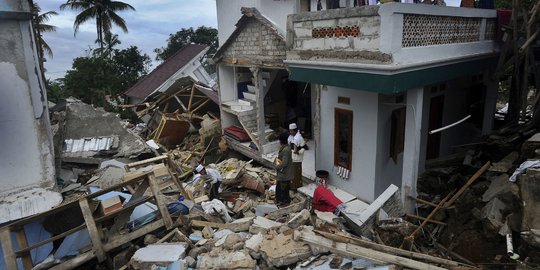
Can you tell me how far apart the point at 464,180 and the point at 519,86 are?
345 cm

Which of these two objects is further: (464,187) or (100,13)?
(100,13)

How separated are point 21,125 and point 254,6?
8241 millimetres

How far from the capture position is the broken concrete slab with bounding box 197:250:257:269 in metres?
5.38

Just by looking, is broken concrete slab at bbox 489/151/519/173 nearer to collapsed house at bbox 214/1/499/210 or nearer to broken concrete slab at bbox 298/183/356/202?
collapsed house at bbox 214/1/499/210

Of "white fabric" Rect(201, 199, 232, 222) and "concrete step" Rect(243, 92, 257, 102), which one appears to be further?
"concrete step" Rect(243, 92, 257, 102)

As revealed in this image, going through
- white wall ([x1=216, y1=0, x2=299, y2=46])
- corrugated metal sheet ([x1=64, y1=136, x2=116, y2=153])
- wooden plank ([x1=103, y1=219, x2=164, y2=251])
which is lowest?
wooden plank ([x1=103, y1=219, x2=164, y2=251])

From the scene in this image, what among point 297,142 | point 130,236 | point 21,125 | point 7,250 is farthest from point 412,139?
point 21,125

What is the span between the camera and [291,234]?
19.6 ft

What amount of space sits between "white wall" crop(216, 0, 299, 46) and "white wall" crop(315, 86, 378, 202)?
3538 mm

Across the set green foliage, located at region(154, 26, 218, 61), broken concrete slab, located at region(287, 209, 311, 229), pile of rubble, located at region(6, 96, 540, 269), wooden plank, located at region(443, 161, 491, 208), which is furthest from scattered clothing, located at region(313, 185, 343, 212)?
green foliage, located at region(154, 26, 218, 61)

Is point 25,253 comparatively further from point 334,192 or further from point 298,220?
point 334,192

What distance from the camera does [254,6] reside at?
12500 millimetres

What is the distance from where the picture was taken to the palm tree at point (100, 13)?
29094mm

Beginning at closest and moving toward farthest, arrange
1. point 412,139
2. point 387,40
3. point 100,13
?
1. point 387,40
2. point 412,139
3. point 100,13
